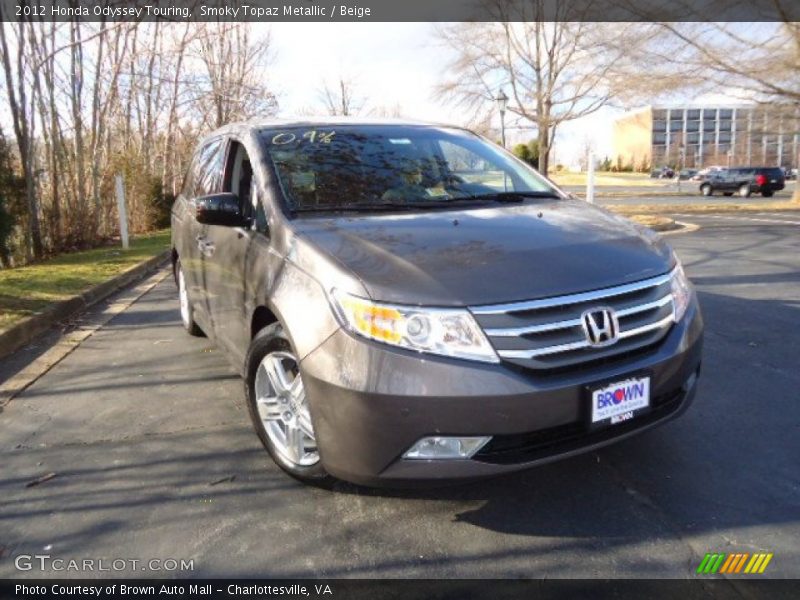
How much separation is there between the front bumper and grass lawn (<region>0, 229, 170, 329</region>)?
462 cm

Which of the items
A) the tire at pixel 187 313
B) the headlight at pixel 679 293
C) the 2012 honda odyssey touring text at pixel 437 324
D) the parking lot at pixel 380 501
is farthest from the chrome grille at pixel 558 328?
the tire at pixel 187 313

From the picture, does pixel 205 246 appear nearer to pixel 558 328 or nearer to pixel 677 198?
pixel 558 328

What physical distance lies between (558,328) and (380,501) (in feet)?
3.83

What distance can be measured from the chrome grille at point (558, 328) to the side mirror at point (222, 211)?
5.38 ft

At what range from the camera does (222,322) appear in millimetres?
3898

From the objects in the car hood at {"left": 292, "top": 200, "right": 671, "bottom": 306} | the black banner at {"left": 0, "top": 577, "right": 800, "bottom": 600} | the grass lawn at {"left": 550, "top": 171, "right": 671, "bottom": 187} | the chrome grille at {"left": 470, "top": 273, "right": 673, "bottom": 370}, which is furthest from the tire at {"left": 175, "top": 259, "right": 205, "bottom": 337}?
the grass lawn at {"left": 550, "top": 171, "right": 671, "bottom": 187}

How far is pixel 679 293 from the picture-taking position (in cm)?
285

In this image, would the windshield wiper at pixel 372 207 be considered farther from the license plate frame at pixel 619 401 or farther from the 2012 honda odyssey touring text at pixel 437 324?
the license plate frame at pixel 619 401

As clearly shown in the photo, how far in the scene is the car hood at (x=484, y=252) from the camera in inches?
93.0

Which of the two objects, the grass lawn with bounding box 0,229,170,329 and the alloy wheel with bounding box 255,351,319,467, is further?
the grass lawn with bounding box 0,229,170,329

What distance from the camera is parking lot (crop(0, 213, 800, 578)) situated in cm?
239

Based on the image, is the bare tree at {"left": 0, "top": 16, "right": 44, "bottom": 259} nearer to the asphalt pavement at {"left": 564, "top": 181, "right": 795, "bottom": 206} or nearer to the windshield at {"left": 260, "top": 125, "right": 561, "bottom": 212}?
the windshield at {"left": 260, "top": 125, "right": 561, "bottom": 212}

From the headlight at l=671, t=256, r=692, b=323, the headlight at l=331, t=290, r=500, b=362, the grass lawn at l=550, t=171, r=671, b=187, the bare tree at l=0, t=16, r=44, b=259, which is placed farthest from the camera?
the grass lawn at l=550, t=171, r=671, b=187

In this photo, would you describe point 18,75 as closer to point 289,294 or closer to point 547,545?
point 289,294
